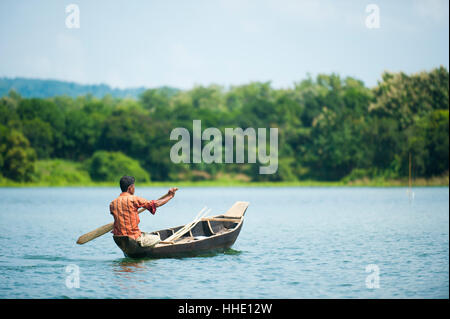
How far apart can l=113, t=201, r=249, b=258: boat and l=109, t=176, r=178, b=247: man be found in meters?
0.17

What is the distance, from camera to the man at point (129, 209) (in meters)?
15.1

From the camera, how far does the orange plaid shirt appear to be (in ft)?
49.5

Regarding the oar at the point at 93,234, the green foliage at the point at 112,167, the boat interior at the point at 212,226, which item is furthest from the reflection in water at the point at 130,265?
the green foliage at the point at 112,167

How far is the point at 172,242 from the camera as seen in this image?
53.4 feet

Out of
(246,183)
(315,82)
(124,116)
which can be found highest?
(315,82)

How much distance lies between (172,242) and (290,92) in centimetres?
8154

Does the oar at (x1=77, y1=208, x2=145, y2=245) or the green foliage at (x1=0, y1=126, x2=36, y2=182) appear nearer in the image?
the oar at (x1=77, y1=208, x2=145, y2=245)

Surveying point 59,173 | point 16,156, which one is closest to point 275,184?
point 59,173

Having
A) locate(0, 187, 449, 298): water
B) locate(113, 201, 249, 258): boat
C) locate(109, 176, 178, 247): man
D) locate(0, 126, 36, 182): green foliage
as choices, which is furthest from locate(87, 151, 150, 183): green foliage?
locate(109, 176, 178, 247): man

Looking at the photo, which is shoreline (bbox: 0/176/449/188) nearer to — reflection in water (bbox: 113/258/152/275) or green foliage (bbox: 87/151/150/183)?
green foliage (bbox: 87/151/150/183)

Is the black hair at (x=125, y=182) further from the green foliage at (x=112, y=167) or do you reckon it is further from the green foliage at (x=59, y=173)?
the green foliage at (x=112, y=167)

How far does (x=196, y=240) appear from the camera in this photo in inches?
656

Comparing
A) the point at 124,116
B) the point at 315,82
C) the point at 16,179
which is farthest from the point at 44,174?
the point at 315,82
